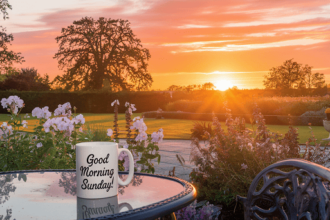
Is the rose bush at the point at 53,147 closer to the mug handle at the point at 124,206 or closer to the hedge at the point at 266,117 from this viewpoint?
the mug handle at the point at 124,206

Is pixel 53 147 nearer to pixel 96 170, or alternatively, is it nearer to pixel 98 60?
pixel 96 170

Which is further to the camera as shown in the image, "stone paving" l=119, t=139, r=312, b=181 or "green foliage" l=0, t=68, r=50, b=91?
"green foliage" l=0, t=68, r=50, b=91

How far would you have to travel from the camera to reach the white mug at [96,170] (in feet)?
4.61

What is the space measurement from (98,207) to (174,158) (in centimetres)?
591

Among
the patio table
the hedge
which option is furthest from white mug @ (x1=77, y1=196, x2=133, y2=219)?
the hedge

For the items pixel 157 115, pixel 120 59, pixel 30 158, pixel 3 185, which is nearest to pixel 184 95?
pixel 157 115

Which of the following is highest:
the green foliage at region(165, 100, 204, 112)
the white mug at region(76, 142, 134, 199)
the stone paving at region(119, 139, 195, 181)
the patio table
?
the white mug at region(76, 142, 134, 199)

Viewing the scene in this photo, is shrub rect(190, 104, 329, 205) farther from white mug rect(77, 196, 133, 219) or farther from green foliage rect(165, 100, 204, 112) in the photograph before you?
green foliage rect(165, 100, 204, 112)

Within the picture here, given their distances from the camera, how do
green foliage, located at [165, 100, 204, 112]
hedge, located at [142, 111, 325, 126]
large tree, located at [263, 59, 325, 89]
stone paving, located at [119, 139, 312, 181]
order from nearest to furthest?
stone paving, located at [119, 139, 312, 181]
hedge, located at [142, 111, 325, 126]
green foliage, located at [165, 100, 204, 112]
large tree, located at [263, 59, 325, 89]

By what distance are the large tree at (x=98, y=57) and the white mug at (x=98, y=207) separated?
117 feet

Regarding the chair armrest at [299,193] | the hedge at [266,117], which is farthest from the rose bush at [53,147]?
the hedge at [266,117]

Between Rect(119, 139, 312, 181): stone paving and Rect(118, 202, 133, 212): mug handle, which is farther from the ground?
Rect(118, 202, 133, 212): mug handle

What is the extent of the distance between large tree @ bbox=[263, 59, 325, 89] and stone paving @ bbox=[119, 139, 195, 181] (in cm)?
4644

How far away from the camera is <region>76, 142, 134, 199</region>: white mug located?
1404 mm
